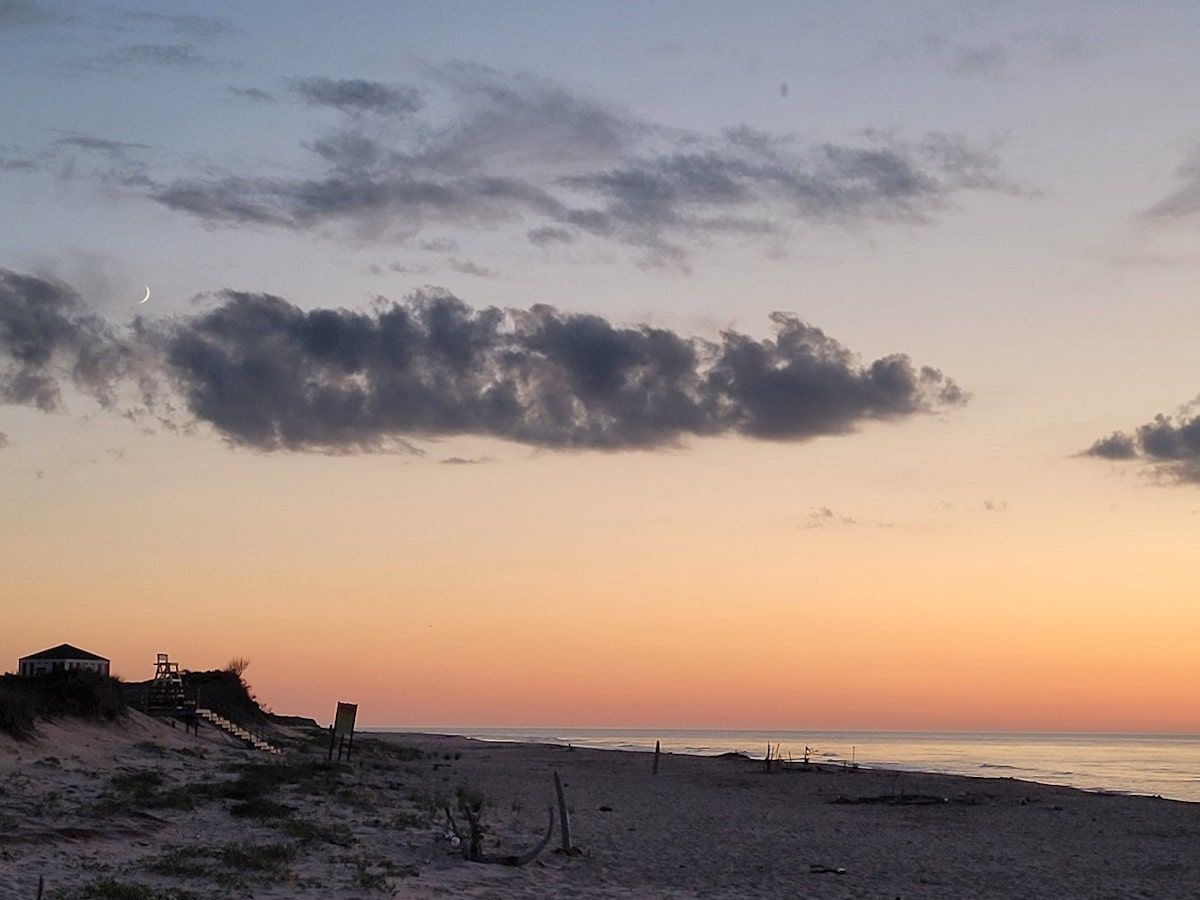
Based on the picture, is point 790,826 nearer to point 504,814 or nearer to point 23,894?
point 504,814

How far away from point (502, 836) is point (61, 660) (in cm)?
2689

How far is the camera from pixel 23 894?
14086 millimetres

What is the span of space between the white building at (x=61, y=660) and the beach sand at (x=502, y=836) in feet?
15.4

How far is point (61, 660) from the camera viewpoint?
44781mm

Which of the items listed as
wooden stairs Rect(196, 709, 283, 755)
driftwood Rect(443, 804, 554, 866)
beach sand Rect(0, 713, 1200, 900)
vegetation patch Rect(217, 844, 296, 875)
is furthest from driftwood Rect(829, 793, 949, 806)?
vegetation patch Rect(217, 844, 296, 875)

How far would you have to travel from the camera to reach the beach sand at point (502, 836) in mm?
17422

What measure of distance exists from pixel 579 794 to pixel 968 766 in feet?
176

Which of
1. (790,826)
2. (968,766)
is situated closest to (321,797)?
(790,826)

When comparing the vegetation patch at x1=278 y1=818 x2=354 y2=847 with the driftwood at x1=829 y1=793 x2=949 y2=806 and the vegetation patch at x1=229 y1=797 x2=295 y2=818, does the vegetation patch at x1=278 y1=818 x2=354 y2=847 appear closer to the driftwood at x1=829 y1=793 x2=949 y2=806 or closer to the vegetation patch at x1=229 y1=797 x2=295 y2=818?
the vegetation patch at x1=229 y1=797 x2=295 y2=818

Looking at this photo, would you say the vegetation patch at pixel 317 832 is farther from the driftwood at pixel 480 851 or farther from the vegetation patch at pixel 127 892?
the vegetation patch at pixel 127 892

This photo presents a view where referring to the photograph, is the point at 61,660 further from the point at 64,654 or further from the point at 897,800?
the point at 897,800

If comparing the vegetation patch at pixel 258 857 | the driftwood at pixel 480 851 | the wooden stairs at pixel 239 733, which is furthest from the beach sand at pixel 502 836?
the wooden stairs at pixel 239 733

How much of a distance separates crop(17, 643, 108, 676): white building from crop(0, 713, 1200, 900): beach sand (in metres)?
4.70

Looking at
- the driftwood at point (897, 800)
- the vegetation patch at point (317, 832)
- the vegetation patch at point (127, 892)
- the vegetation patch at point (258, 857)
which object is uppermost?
the driftwood at point (897, 800)
